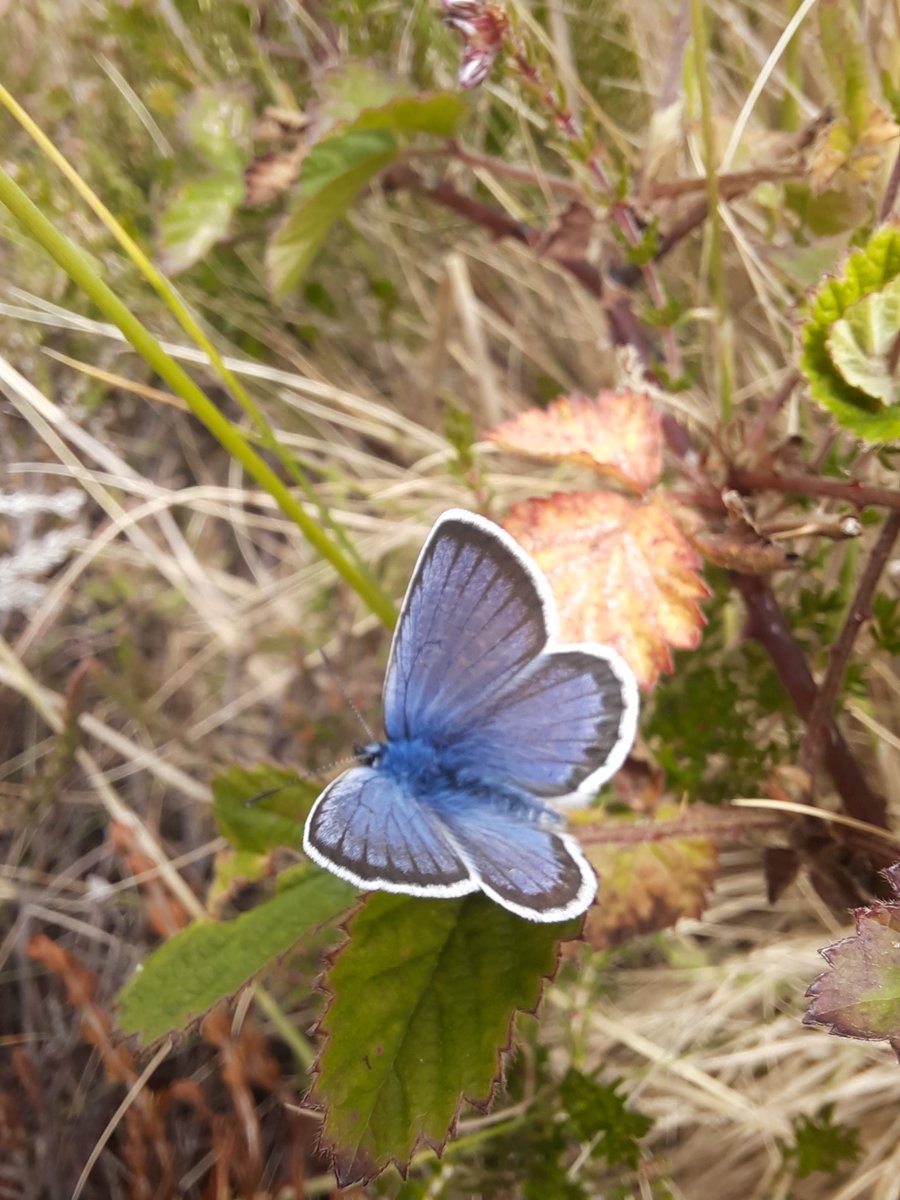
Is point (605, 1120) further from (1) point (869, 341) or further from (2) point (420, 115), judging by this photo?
(2) point (420, 115)

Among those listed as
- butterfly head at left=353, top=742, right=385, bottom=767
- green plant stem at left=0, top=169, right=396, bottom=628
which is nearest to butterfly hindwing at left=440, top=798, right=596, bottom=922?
butterfly head at left=353, top=742, right=385, bottom=767

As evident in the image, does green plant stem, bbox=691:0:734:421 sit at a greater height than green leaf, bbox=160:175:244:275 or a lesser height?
lesser

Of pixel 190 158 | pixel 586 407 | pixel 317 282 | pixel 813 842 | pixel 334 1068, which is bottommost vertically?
pixel 813 842

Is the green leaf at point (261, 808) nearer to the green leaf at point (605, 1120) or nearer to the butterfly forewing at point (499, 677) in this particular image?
the butterfly forewing at point (499, 677)

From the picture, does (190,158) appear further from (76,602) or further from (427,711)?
(427,711)

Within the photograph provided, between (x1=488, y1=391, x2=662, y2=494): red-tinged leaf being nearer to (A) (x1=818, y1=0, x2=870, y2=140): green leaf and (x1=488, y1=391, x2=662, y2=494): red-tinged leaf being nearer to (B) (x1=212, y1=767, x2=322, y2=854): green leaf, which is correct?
(A) (x1=818, y1=0, x2=870, y2=140): green leaf

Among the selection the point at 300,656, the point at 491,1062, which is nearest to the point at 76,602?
the point at 300,656

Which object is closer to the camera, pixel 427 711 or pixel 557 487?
pixel 427 711
